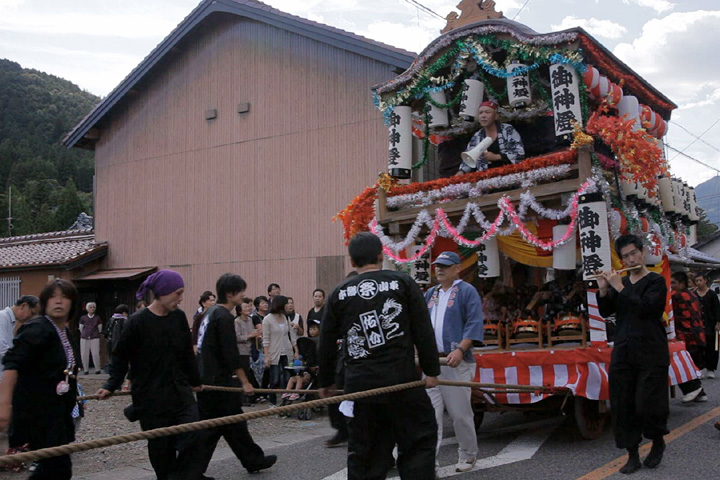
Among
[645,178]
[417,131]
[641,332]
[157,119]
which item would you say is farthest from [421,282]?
[157,119]

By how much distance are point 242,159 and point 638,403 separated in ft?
42.7

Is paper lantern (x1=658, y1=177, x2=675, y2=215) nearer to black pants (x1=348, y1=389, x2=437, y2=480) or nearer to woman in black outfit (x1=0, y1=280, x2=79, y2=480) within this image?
black pants (x1=348, y1=389, x2=437, y2=480)

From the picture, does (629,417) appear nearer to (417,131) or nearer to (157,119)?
(417,131)

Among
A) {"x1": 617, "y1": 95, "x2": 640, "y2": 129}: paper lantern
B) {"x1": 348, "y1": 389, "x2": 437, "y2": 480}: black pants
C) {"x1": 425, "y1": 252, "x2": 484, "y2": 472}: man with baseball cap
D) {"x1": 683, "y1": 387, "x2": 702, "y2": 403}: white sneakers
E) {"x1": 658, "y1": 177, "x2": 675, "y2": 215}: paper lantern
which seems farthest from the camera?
{"x1": 658, "y1": 177, "x2": 675, "y2": 215}: paper lantern

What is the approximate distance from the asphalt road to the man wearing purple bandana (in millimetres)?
1634

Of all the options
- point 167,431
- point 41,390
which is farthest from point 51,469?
point 167,431

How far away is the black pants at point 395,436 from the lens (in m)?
4.25

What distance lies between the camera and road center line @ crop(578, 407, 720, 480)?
5809 millimetres

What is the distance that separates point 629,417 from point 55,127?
73523mm

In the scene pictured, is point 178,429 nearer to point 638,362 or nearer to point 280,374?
point 638,362

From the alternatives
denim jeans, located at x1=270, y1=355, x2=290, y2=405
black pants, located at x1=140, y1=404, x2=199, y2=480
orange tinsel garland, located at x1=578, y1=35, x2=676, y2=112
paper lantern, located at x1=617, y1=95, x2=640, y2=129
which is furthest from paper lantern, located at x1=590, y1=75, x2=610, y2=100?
black pants, located at x1=140, y1=404, x2=199, y2=480

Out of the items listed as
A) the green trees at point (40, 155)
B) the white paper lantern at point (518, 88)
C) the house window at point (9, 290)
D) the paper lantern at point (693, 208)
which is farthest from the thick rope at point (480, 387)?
the green trees at point (40, 155)

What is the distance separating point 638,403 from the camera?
5660mm

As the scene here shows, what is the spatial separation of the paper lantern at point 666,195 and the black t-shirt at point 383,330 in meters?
7.28
